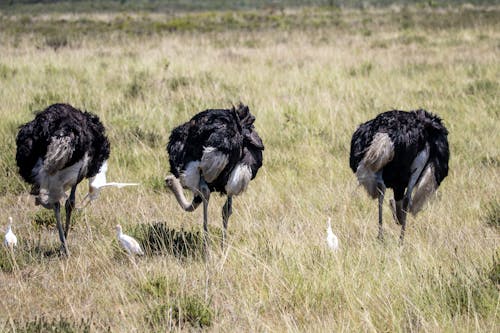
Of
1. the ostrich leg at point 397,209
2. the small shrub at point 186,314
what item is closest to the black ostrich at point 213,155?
the small shrub at point 186,314

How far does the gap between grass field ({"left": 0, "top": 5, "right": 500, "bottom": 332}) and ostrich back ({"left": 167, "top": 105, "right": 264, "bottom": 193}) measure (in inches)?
21.8

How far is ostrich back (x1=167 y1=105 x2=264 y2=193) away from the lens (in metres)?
4.89

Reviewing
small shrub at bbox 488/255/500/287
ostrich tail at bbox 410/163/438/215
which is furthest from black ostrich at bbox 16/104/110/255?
small shrub at bbox 488/255/500/287

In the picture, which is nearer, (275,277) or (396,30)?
(275,277)

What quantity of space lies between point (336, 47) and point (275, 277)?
14760 mm

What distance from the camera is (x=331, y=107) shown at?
32.8 feet

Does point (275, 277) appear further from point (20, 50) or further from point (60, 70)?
point (20, 50)

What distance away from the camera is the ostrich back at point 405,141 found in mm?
4969

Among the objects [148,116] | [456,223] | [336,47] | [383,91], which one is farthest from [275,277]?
[336,47]

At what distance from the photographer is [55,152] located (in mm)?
4707

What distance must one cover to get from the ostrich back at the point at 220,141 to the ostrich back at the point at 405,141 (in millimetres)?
813

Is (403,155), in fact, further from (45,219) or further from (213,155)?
(45,219)

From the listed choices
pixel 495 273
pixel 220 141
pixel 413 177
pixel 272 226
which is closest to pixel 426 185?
pixel 413 177

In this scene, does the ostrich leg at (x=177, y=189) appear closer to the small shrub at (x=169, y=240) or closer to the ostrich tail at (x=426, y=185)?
the small shrub at (x=169, y=240)
